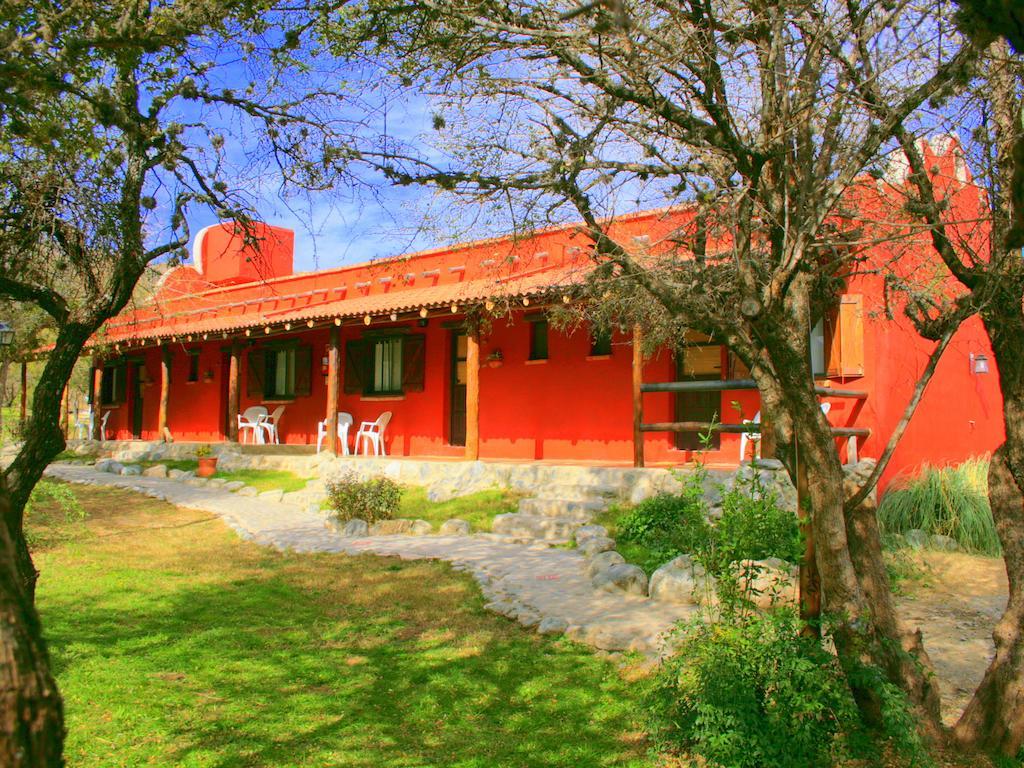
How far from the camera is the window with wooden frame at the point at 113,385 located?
21.8 meters

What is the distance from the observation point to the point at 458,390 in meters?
14.0

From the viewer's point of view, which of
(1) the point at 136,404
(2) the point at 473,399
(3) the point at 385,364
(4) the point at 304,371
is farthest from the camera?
(1) the point at 136,404

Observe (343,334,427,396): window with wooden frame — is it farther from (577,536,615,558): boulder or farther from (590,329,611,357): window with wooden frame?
(577,536,615,558): boulder

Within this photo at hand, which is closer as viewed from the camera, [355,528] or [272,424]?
[355,528]

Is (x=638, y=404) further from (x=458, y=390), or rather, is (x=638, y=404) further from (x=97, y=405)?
(x=97, y=405)

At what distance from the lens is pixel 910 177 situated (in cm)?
402

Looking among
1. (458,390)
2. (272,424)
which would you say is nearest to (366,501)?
(458,390)

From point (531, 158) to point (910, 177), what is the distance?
1953mm

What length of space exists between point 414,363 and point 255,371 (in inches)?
203

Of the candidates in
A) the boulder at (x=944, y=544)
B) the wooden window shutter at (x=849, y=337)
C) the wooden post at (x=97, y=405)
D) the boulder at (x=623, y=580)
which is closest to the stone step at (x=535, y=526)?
the boulder at (x=623, y=580)

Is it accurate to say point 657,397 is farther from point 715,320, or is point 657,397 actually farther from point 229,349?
point 229,349


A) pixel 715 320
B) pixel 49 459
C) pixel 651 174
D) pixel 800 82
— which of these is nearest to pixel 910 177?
pixel 800 82

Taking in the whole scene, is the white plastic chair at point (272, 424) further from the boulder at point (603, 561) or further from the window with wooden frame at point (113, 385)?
the boulder at point (603, 561)

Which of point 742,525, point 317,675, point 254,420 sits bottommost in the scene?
point 317,675
